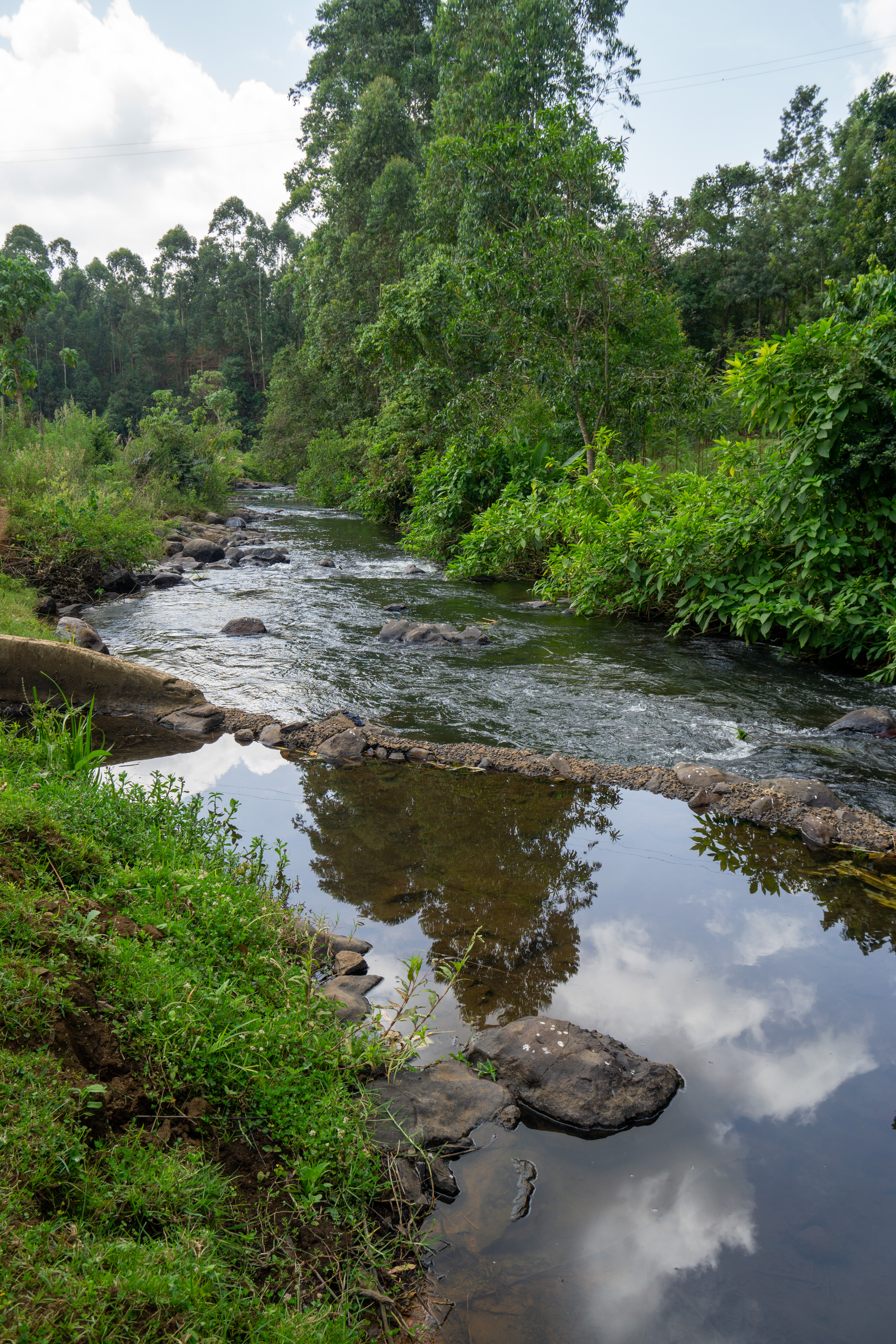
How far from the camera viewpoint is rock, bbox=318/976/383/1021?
9.23 feet

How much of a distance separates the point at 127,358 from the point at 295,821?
70254 mm

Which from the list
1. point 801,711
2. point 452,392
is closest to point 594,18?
point 452,392

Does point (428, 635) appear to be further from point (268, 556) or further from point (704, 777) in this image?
point (268, 556)

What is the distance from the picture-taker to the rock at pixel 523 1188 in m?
2.18

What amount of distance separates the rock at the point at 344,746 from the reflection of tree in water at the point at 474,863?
0.23m

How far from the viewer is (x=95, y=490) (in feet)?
43.0

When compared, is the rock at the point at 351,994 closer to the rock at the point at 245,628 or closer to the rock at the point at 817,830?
the rock at the point at 817,830

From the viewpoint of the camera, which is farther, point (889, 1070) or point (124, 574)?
point (124, 574)

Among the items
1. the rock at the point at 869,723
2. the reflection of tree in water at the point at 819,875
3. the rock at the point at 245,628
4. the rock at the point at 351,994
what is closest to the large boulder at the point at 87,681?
the rock at the point at 245,628

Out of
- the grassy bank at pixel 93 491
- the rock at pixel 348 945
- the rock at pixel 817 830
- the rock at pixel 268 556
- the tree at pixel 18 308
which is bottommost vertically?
the rock at pixel 348 945

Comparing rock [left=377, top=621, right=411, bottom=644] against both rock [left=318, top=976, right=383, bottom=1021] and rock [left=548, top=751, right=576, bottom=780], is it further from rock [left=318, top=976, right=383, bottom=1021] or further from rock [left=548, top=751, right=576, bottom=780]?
rock [left=318, top=976, right=383, bottom=1021]

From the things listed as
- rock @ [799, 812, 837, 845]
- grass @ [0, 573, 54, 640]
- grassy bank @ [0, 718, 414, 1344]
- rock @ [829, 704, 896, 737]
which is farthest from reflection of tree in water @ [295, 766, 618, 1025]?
grass @ [0, 573, 54, 640]

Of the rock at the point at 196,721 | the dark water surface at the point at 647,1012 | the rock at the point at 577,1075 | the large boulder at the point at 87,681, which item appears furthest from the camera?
the rock at the point at 196,721

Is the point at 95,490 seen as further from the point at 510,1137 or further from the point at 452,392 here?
the point at 510,1137
